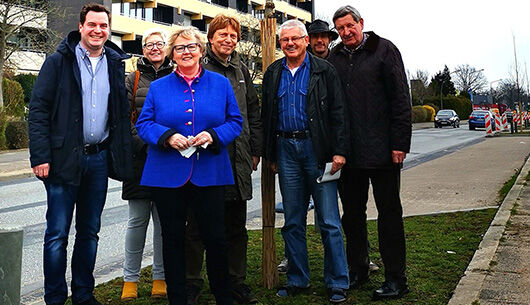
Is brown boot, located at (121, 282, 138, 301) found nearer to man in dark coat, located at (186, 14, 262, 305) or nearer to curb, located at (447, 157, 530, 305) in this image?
man in dark coat, located at (186, 14, 262, 305)

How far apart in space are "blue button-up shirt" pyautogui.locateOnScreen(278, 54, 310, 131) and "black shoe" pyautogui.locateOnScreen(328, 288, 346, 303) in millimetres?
1236

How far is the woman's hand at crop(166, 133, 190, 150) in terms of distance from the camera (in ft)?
12.7

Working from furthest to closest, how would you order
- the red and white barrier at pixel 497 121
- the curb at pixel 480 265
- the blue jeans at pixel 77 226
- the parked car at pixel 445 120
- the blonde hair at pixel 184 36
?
the parked car at pixel 445 120 < the red and white barrier at pixel 497 121 < the curb at pixel 480 265 < the blue jeans at pixel 77 226 < the blonde hair at pixel 184 36

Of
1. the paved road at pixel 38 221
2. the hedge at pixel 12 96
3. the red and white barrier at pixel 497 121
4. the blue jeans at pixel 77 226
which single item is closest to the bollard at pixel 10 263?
the blue jeans at pixel 77 226

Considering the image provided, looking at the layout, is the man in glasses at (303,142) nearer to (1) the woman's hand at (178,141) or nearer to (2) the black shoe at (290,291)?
(2) the black shoe at (290,291)

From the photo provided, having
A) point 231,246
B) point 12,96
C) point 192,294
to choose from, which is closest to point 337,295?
point 231,246

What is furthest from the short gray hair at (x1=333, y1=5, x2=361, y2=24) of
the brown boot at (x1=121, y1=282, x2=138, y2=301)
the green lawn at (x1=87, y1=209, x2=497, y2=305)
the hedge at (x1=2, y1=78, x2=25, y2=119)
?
the hedge at (x1=2, y1=78, x2=25, y2=119)

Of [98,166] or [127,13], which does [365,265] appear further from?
[127,13]

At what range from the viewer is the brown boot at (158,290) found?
4.83m

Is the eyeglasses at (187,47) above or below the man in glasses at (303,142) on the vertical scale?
above

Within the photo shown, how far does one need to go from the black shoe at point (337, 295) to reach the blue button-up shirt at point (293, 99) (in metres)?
1.24

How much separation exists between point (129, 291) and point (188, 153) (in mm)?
1507

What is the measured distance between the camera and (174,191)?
399cm

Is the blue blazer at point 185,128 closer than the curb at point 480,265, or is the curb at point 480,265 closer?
the blue blazer at point 185,128
